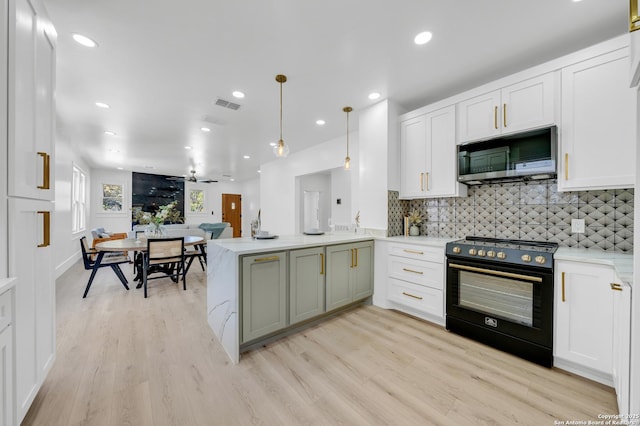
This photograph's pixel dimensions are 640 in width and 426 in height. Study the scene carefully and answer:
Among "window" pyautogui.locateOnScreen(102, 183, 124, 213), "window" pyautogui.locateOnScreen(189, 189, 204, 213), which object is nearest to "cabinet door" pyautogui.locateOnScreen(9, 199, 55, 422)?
"window" pyautogui.locateOnScreen(102, 183, 124, 213)

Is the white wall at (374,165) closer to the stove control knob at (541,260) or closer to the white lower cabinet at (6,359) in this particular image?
the stove control knob at (541,260)

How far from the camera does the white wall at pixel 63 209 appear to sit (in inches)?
181

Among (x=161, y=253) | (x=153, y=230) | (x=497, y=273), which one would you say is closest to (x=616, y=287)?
(x=497, y=273)

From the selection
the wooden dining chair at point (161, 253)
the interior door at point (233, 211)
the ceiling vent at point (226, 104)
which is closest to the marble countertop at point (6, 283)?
the wooden dining chair at point (161, 253)

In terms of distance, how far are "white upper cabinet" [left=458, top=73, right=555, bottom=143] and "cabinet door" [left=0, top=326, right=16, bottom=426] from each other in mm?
3692

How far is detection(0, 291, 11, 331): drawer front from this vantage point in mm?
1138

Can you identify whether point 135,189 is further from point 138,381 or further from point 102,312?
point 138,381

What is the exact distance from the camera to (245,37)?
2.12 metres

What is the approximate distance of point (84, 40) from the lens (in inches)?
82.9

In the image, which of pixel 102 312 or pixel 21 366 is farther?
pixel 102 312

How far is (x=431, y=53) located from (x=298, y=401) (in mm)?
3071

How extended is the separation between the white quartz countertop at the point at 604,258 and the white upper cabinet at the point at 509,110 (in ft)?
3.70

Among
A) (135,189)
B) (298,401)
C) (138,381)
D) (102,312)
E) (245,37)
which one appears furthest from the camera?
(135,189)

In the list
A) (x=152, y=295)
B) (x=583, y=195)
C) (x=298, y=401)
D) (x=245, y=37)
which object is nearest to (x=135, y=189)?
(x=152, y=295)
